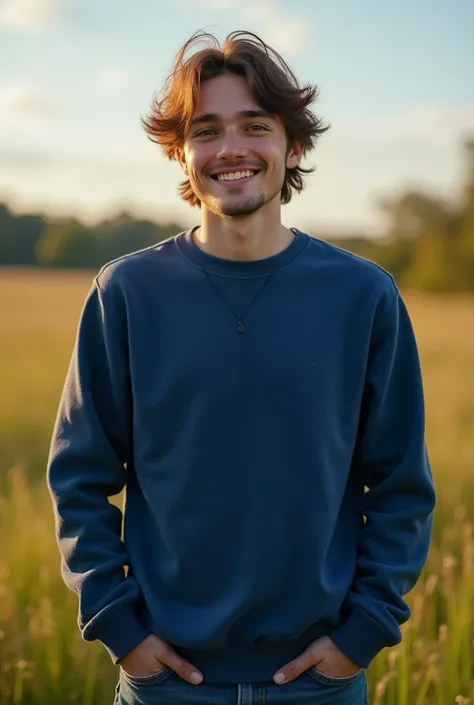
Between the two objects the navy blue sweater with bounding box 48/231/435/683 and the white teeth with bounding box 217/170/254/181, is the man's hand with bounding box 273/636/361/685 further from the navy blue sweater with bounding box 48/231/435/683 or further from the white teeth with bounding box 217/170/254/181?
the white teeth with bounding box 217/170/254/181

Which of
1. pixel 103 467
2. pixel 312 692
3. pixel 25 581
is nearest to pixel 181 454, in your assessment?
pixel 103 467

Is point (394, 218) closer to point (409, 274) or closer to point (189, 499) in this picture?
point (409, 274)

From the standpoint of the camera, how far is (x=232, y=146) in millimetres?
1876

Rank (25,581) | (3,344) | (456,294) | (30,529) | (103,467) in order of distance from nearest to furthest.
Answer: (103,467)
(25,581)
(30,529)
(3,344)
(456,294)

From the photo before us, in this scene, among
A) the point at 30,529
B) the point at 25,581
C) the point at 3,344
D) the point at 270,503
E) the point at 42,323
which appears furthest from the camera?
the point at 42,323

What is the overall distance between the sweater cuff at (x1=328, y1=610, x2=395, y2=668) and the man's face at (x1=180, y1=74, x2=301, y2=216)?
88 centimetres

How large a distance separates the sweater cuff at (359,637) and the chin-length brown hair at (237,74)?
1.05 metres

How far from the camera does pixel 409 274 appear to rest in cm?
3528

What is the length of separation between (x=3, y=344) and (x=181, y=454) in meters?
11.4

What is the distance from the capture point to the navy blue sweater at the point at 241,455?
1.84 meters

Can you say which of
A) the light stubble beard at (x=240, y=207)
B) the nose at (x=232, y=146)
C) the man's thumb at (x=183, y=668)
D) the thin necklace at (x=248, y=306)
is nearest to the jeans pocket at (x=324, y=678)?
the man's thumb at (x=183, y=668)

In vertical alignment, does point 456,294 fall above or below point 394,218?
below

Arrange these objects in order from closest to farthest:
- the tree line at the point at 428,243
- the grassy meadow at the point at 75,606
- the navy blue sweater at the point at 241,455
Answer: the navy blue sweater at the point at 241,455
the grassy meadow at the point at 75,606
the tree line at the point at 428,243

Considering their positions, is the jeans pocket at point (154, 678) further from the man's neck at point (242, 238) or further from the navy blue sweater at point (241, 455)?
the man's neck at point (242, 238)
